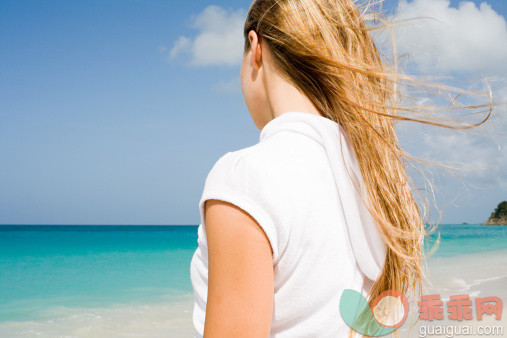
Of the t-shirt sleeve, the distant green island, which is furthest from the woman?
the distant green island

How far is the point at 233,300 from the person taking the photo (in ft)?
2.59

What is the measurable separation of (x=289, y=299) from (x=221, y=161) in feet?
1.00

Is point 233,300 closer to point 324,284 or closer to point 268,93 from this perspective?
point 324,284

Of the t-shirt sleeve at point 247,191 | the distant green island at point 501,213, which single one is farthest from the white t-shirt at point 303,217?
the distant green island at point 501,213

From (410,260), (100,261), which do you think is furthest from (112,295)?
(410,260)

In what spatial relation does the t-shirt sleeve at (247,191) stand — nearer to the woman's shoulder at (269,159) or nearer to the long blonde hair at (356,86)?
the woman's shoulder at (269,159)

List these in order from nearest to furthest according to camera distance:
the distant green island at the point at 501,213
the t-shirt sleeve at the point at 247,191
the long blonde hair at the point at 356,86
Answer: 1. the t-shirt sleeve at the point at 247,191
2. the long blonde hair at the point at 356,86
3. the distant green island at the point at 501,213

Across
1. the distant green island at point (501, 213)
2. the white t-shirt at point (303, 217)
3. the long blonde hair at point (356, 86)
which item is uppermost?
the distant green island at point (501, 213)

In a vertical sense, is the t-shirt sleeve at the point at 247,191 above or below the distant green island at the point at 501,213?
below

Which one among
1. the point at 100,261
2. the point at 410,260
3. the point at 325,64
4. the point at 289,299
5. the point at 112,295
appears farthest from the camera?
the point at 100,261

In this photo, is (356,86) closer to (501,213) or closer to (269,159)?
(269,159)

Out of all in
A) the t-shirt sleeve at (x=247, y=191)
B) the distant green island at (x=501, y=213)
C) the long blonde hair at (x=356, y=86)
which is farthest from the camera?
the distant green island at (x=501, y=213)

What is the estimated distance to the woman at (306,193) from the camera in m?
0.79

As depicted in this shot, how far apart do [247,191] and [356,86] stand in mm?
414
